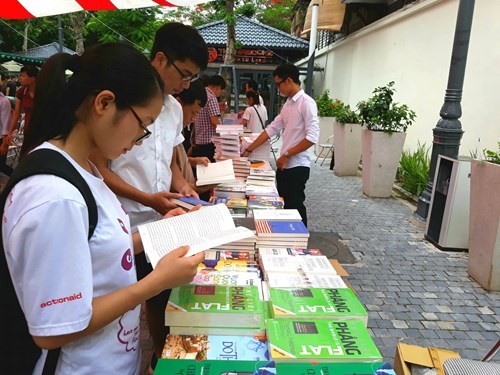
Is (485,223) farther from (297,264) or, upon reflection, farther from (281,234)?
(297,264)

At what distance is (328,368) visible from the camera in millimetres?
1009

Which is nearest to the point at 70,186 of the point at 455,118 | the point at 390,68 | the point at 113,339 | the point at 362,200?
the point at 113,339

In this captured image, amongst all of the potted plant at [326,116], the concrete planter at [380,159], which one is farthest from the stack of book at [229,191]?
the potted plant at [326,116]

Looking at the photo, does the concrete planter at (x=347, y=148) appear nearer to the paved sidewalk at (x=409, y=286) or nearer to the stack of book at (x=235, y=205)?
the paved sidewalk at (x=409, y=286)

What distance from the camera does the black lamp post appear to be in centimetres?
427

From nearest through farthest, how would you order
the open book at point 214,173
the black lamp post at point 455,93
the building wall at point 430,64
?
1. the open book at point 214,173
2. the black lamp post at point 455,93
3. the building wall at point 430,64

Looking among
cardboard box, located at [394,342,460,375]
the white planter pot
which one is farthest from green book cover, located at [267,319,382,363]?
the white planter pot

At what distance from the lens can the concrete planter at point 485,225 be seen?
10.5 ft

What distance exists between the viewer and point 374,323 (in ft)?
9.35

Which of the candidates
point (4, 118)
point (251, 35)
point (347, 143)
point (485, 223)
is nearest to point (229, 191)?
point (485, 223)

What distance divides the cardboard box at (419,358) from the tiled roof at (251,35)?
1412 cm

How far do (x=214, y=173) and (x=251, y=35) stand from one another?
13.4m

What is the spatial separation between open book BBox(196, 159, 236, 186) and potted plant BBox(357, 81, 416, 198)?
3.95 meters

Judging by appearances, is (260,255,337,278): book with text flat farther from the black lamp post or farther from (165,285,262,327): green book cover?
the black lamp post
